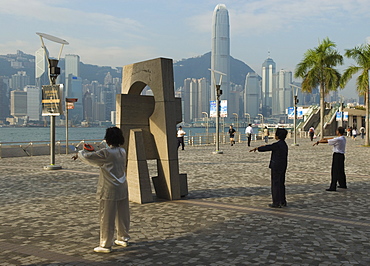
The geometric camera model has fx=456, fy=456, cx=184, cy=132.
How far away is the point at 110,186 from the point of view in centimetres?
592

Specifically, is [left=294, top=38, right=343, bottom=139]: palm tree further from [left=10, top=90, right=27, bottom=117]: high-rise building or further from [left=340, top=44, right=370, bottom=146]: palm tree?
[left=10, top=90, right=27, bottom=117]: high-rise building

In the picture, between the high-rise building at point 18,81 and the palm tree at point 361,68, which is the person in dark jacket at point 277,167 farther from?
the high-rise building at point 18,81

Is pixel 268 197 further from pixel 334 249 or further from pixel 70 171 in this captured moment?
pixel 70 171

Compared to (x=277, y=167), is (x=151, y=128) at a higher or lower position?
higher

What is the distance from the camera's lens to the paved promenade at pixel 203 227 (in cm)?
565

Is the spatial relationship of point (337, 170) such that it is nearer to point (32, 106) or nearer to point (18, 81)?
point (32, 106)

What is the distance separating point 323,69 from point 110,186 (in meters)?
35.2

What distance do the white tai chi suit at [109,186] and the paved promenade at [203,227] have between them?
0.34 meters

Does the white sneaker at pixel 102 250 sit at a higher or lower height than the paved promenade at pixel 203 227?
higher

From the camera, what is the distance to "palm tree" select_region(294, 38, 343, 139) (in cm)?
3800

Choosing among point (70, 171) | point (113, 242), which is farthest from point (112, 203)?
point (70, 171)

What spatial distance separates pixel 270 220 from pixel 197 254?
8.05 ft

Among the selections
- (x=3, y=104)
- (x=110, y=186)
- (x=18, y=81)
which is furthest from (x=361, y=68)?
(x=18, y=81)

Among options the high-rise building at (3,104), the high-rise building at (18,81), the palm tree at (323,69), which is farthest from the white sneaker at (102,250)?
the high-rise building at (18,81)
